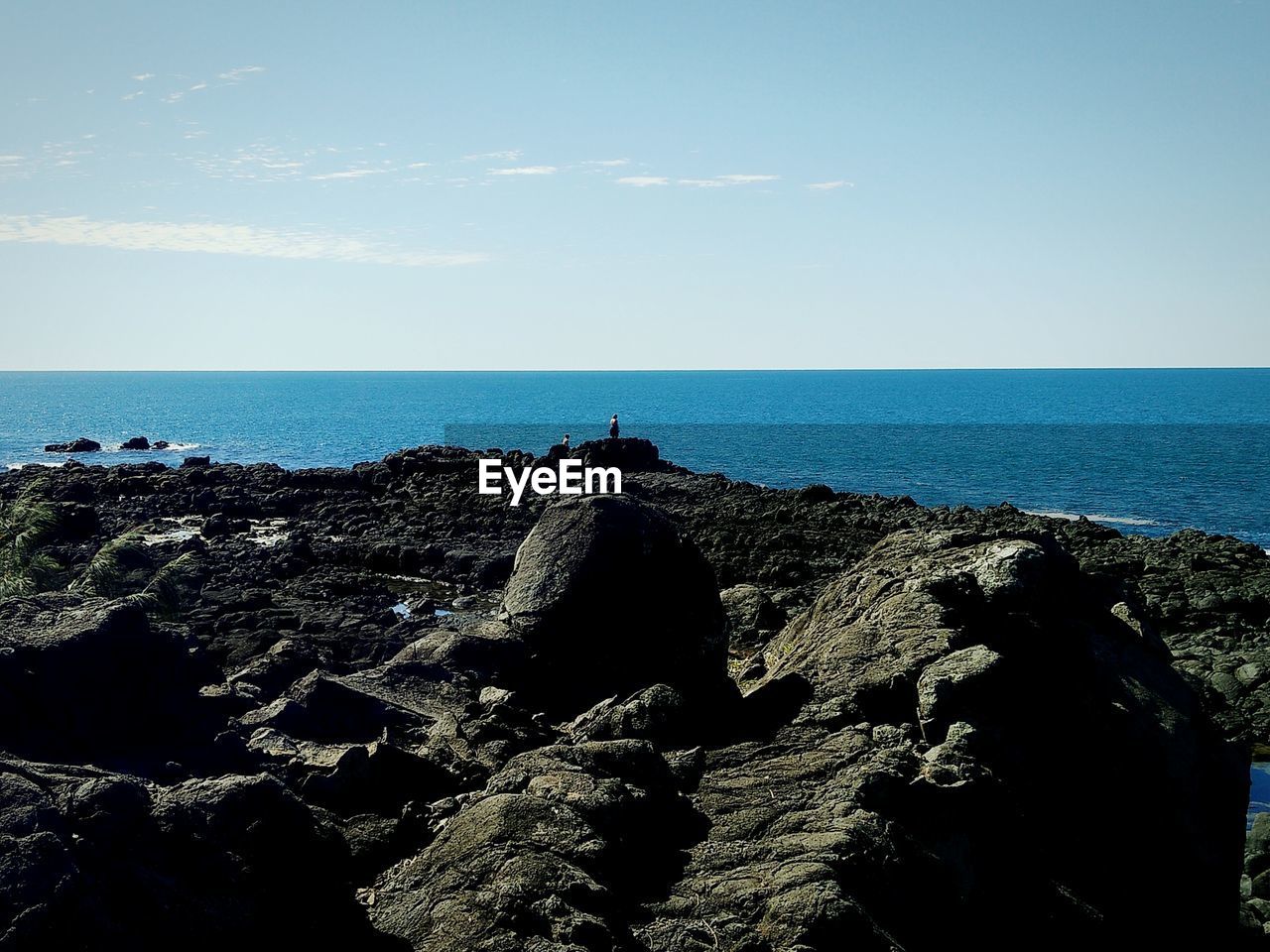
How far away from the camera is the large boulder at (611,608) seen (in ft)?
49.4

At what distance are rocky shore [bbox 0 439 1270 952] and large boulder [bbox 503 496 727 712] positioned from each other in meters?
0.05

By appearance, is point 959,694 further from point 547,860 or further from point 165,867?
point 165,867

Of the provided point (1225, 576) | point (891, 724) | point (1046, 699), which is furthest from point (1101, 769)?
point (1225, 576)

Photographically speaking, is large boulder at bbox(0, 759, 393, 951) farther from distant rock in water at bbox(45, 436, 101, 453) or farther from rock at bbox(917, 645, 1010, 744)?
distant rock in water at bbox(45, 436, 101, 453)

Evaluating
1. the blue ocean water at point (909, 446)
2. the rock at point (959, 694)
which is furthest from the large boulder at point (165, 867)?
the blue ocean water at point (909, 446)

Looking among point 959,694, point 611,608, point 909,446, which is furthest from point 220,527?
point 909,446

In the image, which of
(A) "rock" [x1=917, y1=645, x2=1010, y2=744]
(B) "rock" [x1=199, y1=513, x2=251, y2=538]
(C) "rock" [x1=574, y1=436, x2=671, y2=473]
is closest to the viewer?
(A) "rock" [x1=917, y1=645, x2=1010, y2=744]

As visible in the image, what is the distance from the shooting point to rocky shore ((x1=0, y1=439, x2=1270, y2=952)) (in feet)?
24.2

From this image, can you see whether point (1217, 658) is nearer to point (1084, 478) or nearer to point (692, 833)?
point (692, 833)

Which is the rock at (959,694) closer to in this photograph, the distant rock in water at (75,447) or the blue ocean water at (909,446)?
the blue ocean water at (909,446)

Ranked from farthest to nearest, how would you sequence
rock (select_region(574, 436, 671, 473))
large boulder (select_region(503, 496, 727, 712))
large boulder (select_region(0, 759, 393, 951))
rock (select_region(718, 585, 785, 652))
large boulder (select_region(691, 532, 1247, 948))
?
1. rock (select_region(574, 436, 671, 473))
2. rock (select_region(718, 585, 785, 652))
3. large boulder (select_region(503, 496, 727, 712))
4. large boulder (select_region(691, 532, 1247, 948))
5. large boulder (select_region(0, 759, 393, 951))

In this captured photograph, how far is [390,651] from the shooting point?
27.3 meters

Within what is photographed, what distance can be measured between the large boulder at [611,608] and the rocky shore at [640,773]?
46 millimetres

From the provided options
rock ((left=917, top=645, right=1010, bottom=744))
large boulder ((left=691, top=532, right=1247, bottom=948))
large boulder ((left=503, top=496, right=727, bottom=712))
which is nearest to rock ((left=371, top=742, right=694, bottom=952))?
large boulder ((left=691, top=532, right=1247, bottom=948))
